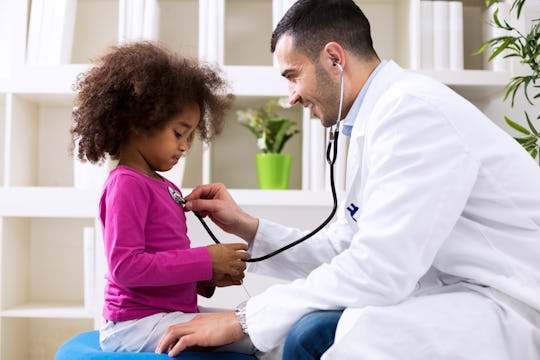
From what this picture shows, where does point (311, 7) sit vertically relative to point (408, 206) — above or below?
above

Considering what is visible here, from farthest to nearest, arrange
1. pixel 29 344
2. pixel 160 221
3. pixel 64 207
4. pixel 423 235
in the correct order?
1. pixel 29 344
2. pixel 64 207
3. pixel 160 221
4. pixel 423 235

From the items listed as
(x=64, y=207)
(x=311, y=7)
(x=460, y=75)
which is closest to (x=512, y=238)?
(x=311, y=7)

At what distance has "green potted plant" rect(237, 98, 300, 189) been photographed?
8.27 feet

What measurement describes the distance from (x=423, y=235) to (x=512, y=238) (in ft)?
0.69

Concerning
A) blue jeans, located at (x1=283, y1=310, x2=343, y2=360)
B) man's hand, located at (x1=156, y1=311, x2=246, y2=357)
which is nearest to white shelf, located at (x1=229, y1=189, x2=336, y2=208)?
man's hand, located at (x1=156, y1=311, x2=246, y2=357)

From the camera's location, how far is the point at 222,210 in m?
1.68

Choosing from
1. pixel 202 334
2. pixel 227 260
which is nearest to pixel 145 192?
pixel 227 260

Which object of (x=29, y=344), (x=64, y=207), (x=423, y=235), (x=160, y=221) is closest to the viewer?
(x=423, y=235)

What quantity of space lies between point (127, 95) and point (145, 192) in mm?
241

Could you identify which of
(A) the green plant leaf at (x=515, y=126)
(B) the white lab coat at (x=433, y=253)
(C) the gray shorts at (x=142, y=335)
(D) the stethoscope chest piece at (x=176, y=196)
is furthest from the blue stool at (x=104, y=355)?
(A) the green plant leaf at (x=515, y=126)

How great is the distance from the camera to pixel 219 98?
5.57ft

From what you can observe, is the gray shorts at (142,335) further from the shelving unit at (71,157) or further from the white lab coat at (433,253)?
the shelving unit at (71,157)

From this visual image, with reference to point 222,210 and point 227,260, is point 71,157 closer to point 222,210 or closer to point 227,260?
point 222,210

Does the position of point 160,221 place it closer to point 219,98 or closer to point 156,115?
point 156,115
